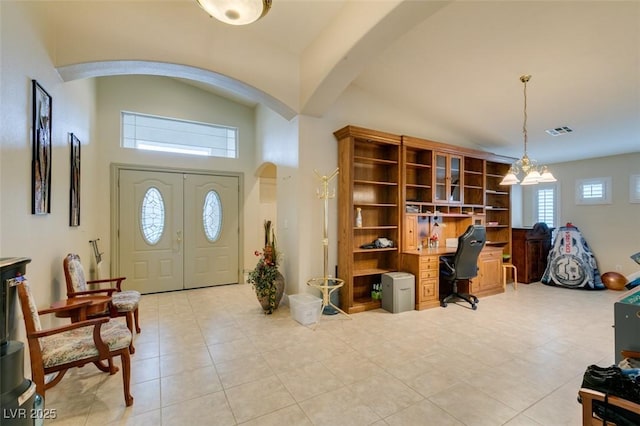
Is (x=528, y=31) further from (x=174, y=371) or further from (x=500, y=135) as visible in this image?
(x=174, y=371)

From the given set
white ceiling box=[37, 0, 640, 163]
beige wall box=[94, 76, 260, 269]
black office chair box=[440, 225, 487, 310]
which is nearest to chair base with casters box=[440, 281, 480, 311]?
black office chair box=[440, 225, 487, 310]

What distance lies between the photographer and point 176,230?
5.04 meters

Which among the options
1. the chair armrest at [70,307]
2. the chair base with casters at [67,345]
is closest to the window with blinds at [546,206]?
the chair base with casters at [67,345]

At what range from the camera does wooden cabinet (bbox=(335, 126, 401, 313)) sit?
387cm

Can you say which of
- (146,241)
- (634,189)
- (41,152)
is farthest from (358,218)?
(634,189)

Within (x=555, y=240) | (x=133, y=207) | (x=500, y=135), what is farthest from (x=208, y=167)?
(x=555, y=240)

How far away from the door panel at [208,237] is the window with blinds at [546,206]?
23.6ft

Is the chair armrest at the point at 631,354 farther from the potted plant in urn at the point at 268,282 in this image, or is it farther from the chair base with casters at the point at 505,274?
the chair base with casters at the point at 505,274

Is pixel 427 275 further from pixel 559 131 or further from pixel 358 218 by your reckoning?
pixel 559 131

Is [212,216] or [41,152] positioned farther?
[212,216]

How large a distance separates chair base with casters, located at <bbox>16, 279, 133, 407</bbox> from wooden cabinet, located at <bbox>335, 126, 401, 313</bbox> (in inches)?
102

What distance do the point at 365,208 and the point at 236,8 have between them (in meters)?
3.09

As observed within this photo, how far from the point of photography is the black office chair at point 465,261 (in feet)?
13.1

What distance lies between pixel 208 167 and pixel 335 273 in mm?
3170
